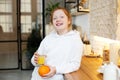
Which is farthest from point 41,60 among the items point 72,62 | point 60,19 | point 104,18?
point 104,18

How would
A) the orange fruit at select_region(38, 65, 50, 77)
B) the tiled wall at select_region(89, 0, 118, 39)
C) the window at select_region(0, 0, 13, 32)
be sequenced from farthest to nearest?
1. the window at select_region(0, 0, 13, 32)
2. the tiled wall at select_region(89, 0, 118, 39)
3. the orange fruit at select_region(38, 65, 50, 77)

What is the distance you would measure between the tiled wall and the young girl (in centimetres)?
36

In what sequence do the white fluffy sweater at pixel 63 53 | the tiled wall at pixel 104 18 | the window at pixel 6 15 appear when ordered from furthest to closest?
1. the window at pixel 6 15
2. the tiled wall at pixel 104 18
3. the white fluffy sweater at pixel 63 53

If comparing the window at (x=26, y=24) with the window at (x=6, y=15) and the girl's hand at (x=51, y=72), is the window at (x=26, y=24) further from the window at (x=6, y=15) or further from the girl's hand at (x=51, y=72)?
the girl's hand at (x=51, y=72)

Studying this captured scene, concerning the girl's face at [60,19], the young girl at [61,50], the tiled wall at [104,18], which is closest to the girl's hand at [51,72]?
the young girl at [61,50]

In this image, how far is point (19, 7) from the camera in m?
6.23

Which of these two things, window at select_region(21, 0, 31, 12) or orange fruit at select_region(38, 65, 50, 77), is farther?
window at select_region(21, 0, 31, 12)

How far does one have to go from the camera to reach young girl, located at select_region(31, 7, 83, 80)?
5.96 ft

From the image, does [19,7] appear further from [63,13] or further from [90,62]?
[63,13]

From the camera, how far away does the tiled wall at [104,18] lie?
2021mm

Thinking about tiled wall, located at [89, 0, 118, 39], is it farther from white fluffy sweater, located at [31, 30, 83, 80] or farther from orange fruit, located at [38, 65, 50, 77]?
orange fruit, located at [38, 65, 50, 77]

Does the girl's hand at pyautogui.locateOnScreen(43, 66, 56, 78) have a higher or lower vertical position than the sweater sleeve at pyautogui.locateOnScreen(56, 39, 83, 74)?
lower

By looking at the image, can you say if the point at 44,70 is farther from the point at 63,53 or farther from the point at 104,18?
the point at 104,18

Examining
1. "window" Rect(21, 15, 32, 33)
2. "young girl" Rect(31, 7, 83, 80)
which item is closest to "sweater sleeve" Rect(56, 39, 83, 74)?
"young girl" Rect(31, 7, 83, 80)
